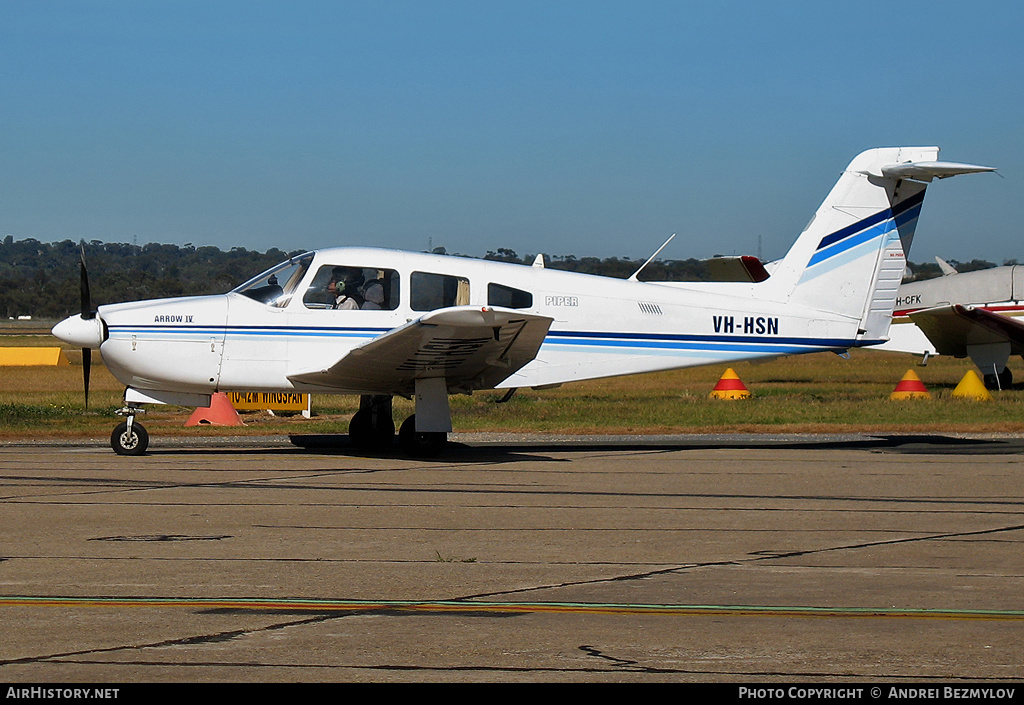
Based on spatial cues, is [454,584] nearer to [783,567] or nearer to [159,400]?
[783,567]

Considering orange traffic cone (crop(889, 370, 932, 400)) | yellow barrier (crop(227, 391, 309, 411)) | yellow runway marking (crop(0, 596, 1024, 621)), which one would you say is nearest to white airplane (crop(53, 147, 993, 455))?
yellow barrier (crop(227, 391, 309, 411))

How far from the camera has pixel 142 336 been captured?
12805 mm

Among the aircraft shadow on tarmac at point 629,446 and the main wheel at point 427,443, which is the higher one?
the main wheel at point 427,443

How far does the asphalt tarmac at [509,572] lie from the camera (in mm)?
4609

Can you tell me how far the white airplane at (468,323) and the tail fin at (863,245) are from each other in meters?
0.02

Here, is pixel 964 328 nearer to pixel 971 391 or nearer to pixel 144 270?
pixel 971 391

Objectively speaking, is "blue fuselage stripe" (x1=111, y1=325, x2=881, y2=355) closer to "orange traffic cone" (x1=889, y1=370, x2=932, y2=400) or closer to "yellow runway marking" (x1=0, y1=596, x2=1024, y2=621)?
"yellow runway marking" (x1=0, y1=596, x2=1024, y2=621)

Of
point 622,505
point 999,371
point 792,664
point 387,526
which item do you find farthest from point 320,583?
point 999,371

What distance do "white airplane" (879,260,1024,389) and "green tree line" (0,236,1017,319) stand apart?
5231 millimetres

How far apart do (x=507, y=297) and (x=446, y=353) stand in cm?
137

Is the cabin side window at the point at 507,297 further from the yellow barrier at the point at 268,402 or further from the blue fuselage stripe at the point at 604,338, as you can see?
the yellow barrier at the point at 268,402

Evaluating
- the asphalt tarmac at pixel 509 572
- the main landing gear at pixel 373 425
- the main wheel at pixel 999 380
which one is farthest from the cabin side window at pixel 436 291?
the main wheel at pixel 999 380

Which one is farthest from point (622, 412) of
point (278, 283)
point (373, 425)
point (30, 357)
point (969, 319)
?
point (30, 357)

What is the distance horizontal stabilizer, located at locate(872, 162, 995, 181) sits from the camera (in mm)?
13625
